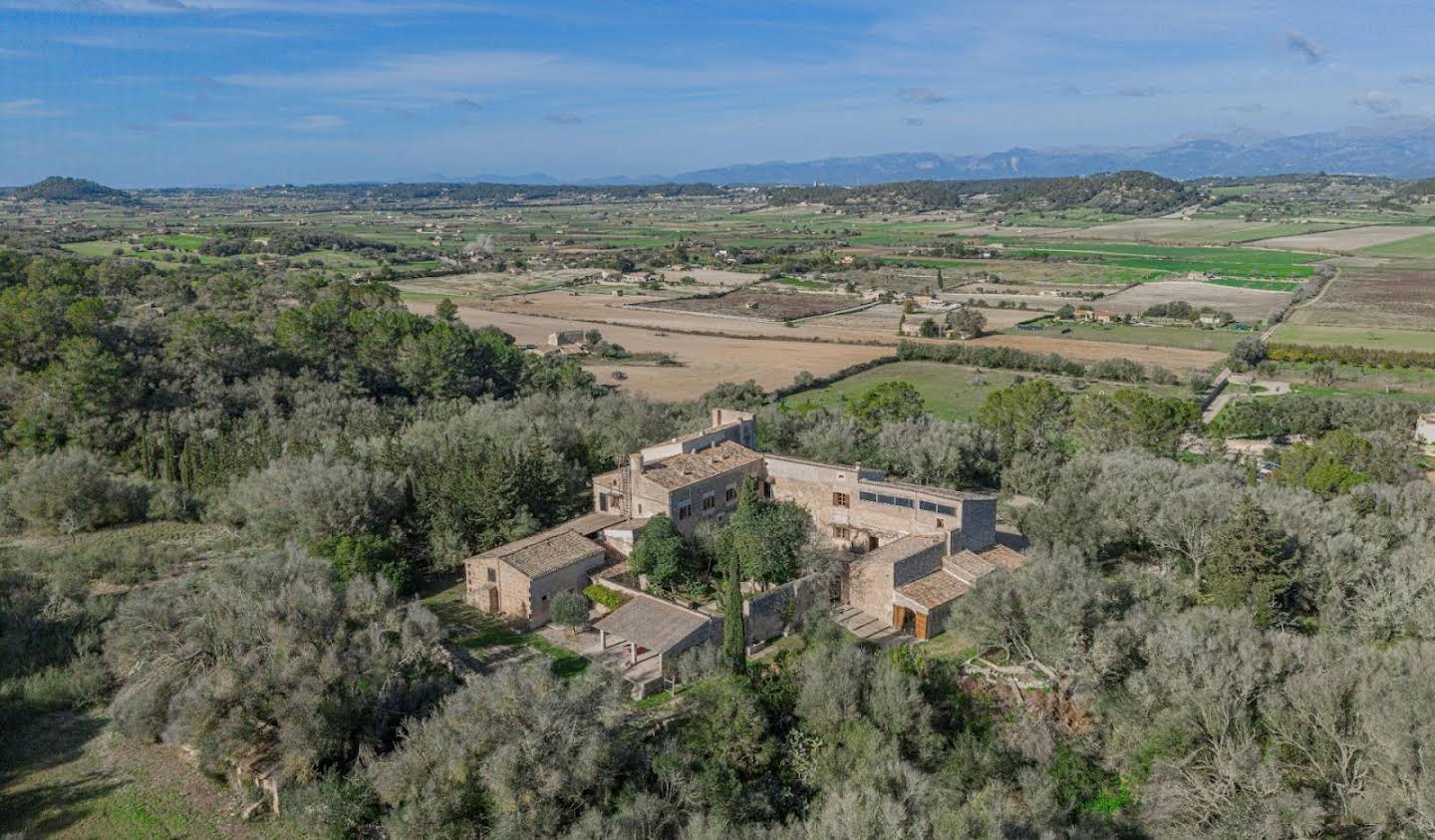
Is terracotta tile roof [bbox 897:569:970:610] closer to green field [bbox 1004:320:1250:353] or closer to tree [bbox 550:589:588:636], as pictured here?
tree [bbox 550:589:588:636]

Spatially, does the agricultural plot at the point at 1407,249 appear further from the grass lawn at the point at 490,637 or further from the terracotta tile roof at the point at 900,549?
the grass lawn at the point at 490,637

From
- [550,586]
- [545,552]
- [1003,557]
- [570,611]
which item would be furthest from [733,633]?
[1003,557]

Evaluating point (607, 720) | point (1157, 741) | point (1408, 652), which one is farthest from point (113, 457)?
point (1408, 652)

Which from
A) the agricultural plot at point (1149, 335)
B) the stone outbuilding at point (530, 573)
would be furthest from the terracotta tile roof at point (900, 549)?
the agricultural plot at point (1149, 335)

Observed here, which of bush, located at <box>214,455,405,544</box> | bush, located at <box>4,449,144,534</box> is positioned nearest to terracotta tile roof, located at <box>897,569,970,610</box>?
bush, located at <box>214,455,405,544</box>

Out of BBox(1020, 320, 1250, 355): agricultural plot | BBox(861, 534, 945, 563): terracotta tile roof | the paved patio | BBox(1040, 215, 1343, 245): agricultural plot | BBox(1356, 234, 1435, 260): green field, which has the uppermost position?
BBox(1040, 215, 1343, 245): agricultural plot

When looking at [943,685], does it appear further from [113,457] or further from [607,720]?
[113,457]
